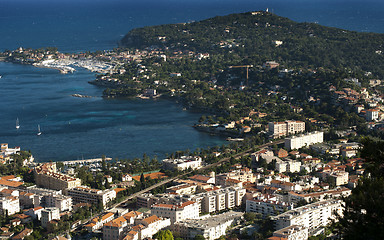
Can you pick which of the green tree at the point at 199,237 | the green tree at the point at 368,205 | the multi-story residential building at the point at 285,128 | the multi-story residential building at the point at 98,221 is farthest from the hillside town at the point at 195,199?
the green tree at the point at 368,205

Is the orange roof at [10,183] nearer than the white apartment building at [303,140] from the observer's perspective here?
Yes

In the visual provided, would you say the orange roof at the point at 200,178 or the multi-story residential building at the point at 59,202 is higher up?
the orange roof at the point at 200,178

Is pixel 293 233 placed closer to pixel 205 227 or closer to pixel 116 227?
pixel 205 227

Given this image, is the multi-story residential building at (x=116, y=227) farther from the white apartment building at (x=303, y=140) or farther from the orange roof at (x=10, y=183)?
the white apartment building at (x=303, y=140)

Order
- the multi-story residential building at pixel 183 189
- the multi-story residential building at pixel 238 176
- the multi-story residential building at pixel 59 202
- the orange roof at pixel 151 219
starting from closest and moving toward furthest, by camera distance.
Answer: the orange roof at pixel 151 219, the multi-story residential building at pixel 59 202, the multi-story residential building at pixel 183 189, the multi-story residential building at pixel 238 176

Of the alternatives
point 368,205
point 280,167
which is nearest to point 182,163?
point 280,167

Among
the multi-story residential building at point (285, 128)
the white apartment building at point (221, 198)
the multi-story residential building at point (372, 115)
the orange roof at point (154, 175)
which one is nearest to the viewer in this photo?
the white apartment building at point (221, 198)

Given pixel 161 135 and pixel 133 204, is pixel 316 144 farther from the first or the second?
pixel 133 204

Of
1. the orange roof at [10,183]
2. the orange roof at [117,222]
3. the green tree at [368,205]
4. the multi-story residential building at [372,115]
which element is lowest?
the orange roof at [117,222]
